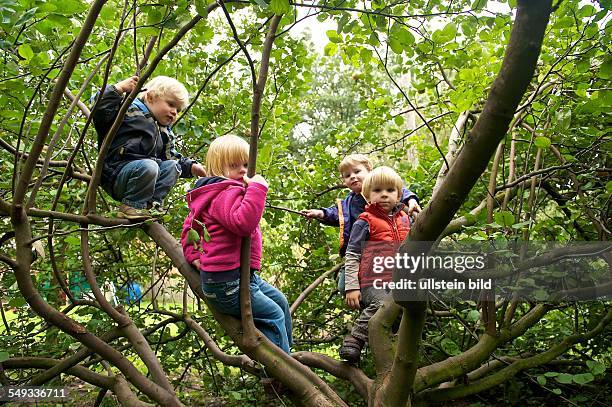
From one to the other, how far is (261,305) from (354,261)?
75 cm

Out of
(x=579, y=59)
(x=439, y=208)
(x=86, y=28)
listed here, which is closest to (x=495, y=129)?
(x=439, y=208)

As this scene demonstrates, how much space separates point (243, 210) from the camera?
2031 millimetres

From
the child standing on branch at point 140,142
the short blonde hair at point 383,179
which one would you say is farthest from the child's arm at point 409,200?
the child standing on branch at point 140,142

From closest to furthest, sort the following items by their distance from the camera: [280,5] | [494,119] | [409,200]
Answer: [494,119] → [280,5] → [409,200]

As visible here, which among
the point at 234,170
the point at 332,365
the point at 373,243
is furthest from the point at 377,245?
the point at 234,170

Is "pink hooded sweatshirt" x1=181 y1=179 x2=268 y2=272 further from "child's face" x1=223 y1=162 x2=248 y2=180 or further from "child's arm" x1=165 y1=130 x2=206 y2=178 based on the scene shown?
"child's arm" x1=165 y1=130 x2=206 y2=178

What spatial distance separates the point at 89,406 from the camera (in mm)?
4773

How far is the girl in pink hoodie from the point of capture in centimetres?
205

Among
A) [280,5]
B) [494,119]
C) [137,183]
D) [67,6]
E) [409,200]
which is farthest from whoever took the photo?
[409,200]

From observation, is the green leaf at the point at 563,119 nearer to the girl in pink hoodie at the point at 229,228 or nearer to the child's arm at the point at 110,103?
the girl in pink hoodie at the point at 229,228

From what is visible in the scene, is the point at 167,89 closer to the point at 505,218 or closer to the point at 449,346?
the point at 505,218

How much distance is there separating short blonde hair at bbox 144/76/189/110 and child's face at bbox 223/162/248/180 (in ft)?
2.22

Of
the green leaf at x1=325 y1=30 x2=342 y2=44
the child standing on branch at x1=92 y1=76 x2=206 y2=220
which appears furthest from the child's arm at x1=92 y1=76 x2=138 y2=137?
the green leaf at x1=325 y1=30 x2=342 y2=44

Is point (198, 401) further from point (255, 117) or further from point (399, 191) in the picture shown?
point (255, 117)
